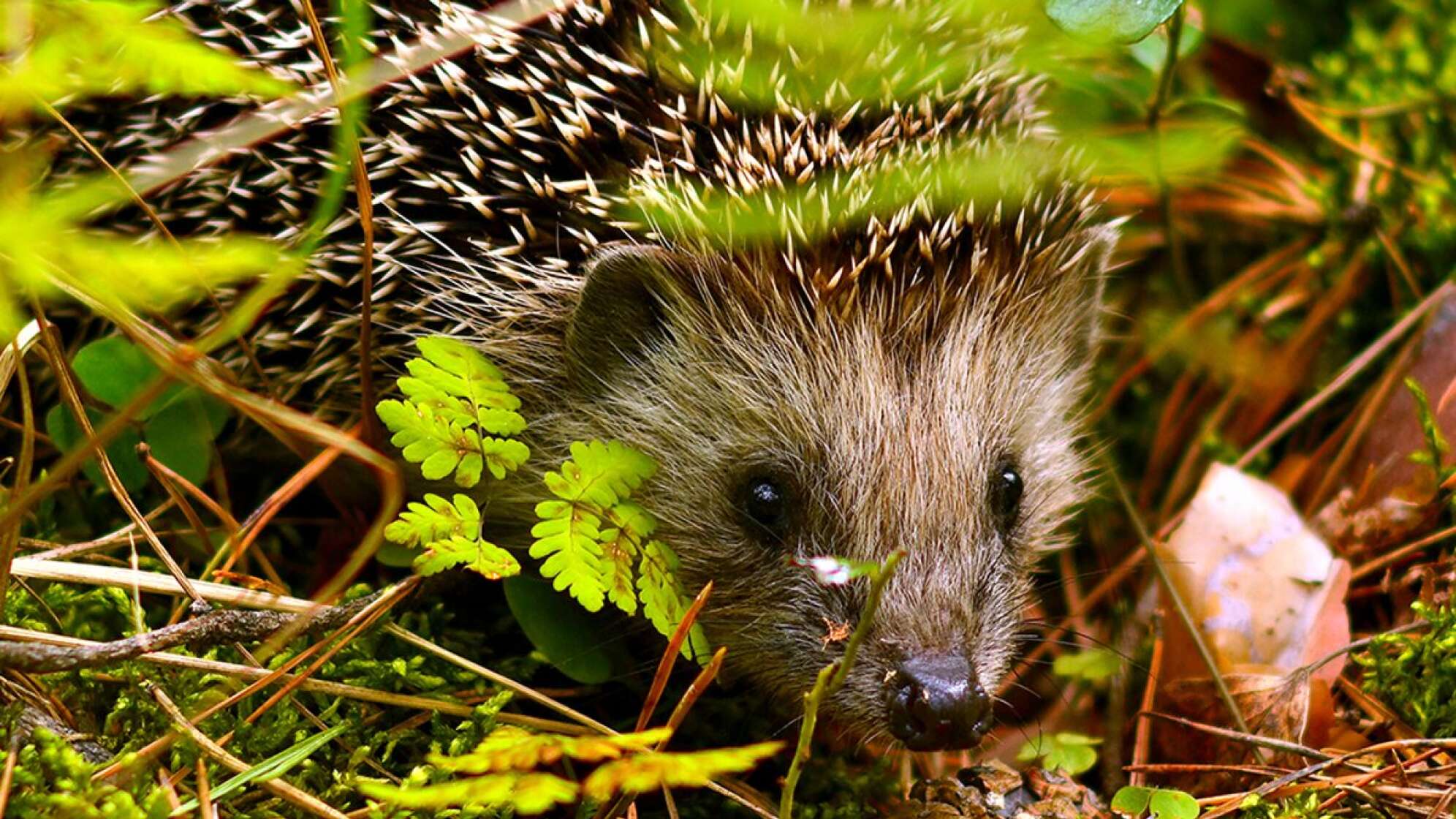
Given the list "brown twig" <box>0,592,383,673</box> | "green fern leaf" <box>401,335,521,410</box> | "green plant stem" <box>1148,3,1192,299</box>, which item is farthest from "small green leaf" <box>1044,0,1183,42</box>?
"brown twig" <box>0,592,383,673</box>

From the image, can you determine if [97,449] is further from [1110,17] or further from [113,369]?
[1110,17]

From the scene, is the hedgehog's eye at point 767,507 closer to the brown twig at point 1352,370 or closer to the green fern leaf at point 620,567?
the green fern leaf at point 620,567

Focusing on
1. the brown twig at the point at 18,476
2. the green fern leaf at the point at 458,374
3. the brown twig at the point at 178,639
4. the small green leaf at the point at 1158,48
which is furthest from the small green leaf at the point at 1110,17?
the brown twig at the point at 18,476

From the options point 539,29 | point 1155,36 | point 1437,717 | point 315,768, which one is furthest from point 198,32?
point 1437,717

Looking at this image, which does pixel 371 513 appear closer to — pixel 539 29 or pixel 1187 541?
pixel 539 29

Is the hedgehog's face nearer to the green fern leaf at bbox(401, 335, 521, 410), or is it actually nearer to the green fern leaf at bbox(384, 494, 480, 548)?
the green fern leaf at bbox(401, 335, 521, 410)
